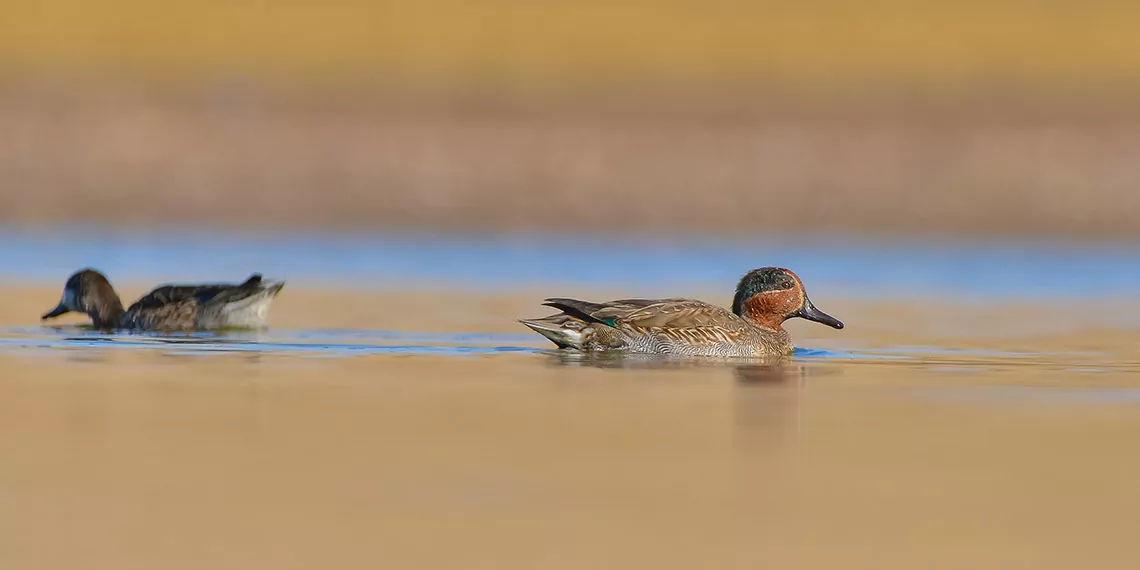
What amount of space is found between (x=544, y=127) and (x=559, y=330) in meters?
14.5

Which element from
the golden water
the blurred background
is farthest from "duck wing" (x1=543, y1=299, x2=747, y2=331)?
the blurred background

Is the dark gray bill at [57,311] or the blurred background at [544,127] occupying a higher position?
the blurred background at [544,127]

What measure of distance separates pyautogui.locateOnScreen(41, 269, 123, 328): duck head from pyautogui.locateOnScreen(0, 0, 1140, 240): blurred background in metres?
8.97

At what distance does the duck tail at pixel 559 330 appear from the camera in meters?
12.6

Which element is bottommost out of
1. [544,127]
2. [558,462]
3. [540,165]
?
[558,462]

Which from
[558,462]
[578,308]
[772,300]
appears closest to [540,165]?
[772,300]

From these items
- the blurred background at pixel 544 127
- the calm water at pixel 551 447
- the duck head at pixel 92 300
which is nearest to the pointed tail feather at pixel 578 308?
the calm water at pixel 551 447

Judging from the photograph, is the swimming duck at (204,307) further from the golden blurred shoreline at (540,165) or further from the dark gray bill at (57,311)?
the golden blurred shoreline at (540,165)

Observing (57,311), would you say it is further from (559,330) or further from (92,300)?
(559,330)

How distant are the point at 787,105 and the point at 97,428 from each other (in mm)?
20852

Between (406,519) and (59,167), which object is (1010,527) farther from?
(59,167)

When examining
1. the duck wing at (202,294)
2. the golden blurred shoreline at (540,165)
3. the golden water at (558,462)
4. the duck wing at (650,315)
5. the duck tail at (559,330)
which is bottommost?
the golden water at (558,462)

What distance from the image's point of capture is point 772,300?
1336 cm

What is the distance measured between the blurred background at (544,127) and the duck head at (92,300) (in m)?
8.97
